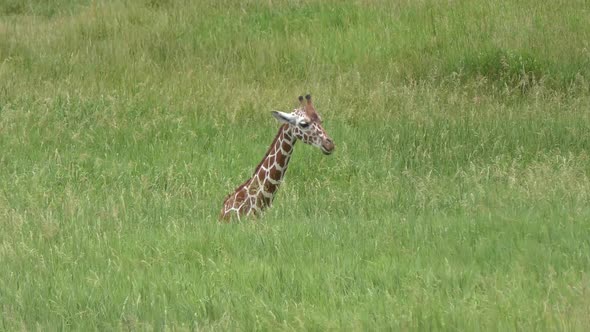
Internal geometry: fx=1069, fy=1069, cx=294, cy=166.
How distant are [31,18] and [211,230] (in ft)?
44.3

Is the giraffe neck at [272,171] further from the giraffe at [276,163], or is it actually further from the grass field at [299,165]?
the grass field at [299,165]

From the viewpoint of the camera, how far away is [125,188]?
10.9 metres

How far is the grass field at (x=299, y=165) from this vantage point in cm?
627

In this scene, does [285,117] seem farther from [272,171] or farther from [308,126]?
[272,171]

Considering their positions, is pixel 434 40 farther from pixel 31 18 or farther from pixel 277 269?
pixel 277 269

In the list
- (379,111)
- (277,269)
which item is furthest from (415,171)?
(277,269)

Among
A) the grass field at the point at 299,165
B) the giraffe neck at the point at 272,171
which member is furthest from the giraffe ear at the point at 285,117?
the grass field at the point at 299,165

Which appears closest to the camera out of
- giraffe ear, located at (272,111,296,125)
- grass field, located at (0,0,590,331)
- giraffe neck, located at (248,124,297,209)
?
grass field, located at (0,0,590,331)

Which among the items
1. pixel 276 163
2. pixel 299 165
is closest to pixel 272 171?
pixel 276 163

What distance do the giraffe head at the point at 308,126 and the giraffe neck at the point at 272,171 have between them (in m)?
0.19

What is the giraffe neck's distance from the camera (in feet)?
30.8

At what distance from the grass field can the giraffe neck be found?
0.56 feet

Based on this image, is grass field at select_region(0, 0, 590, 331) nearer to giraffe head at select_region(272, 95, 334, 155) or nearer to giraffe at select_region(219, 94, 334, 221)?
giraffe at select_region(219, 94, 334, 221)

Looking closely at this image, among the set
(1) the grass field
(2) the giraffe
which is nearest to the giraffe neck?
(2) the giraffe
